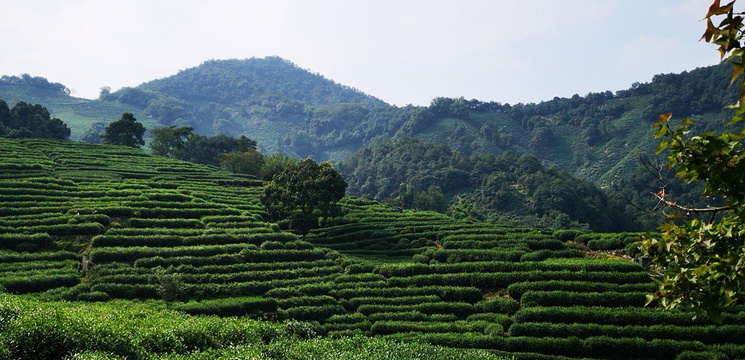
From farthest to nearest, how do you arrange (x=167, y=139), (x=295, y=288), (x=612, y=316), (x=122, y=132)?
(x=167, y=139) → (x=122, y=132) → (x=295, y=288) → (x=612, y=316)

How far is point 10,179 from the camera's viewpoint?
4925cm

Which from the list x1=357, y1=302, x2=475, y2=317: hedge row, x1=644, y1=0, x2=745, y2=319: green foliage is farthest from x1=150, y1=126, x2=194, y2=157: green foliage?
x1=644, y1=0, x2=745, y2=319: green foliage

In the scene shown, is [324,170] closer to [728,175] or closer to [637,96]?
[728,175]

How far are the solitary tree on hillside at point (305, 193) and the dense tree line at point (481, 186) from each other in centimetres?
2472

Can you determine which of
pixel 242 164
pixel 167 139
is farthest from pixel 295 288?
pixel 167 139

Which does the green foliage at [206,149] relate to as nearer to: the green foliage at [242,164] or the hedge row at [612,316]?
the green foliage at [242,164]

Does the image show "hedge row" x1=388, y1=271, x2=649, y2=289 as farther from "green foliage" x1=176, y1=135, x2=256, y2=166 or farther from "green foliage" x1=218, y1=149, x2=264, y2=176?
"green foliage" x1=176, y1=135, x2=256, y2=166

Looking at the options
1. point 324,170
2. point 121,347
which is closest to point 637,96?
point 324,170

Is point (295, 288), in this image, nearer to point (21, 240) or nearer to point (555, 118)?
point (21, 240)

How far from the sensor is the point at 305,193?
46156 millimetres

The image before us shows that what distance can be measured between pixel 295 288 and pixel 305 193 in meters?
13.4

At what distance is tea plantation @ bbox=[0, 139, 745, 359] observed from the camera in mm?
19328

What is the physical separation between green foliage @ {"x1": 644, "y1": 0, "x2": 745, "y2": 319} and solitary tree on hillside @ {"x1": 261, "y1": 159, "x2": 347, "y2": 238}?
125 feet

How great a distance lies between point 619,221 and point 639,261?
49700 millimetres
